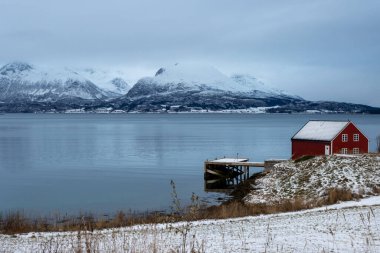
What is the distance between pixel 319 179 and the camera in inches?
1539

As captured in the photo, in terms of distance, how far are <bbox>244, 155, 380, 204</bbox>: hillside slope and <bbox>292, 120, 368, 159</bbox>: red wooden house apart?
8.75 metres

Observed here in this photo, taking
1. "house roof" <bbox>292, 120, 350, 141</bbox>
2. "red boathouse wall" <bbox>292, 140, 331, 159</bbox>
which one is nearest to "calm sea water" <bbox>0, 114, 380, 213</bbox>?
"red boathouse wall" <bbox>292, 140, 331, 159</bbox>

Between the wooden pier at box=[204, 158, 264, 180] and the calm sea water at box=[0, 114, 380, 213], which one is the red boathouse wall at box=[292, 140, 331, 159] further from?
the calm sea water at box=[0, 114, 380, 213]

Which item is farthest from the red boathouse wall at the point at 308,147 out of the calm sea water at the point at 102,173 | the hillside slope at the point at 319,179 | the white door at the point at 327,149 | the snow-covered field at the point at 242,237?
the snow-covered field at the point at 242,237

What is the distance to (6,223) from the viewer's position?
25.5 m

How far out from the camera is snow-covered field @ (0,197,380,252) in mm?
13258

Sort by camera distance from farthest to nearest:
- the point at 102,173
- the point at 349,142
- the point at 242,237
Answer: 1. the point at 102,173
2. the point at 349,142
3. the point at 242,237

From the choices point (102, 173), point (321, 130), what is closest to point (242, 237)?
point (321, 130)

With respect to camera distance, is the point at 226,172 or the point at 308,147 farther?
the point at 226,172

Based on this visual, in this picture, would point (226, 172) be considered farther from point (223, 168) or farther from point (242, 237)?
point (242, 237)

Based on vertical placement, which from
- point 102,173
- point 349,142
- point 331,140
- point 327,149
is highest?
point 331,140

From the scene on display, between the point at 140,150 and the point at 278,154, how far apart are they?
24.9 meters

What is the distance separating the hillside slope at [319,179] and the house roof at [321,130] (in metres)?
9.48

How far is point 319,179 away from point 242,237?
24354 mm
